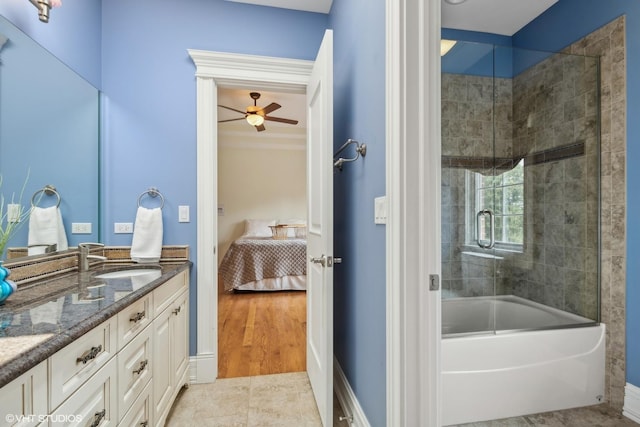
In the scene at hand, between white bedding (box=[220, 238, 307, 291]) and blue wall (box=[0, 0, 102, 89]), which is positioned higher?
blue wall (box=[0, 0, 102, 89])

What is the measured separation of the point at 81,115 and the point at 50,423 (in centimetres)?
183

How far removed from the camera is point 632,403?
1680mm

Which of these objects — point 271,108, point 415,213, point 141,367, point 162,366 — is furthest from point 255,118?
point 415,213

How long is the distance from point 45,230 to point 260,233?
4.20 metres

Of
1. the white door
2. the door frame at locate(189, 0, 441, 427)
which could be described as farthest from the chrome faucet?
the door frame at locate(189, 0, 441, 427)

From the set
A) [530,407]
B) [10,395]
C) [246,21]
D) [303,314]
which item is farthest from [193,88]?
[530,407]

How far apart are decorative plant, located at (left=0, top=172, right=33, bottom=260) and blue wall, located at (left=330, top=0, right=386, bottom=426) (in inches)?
65.0

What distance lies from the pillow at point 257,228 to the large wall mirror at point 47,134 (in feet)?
12.3

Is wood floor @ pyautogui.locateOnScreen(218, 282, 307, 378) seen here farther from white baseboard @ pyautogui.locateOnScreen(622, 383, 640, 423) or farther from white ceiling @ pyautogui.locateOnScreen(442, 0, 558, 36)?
white ceiling @ pyautogui.locateOnScreen(442, 0, 558, 36)

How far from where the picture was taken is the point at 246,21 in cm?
222

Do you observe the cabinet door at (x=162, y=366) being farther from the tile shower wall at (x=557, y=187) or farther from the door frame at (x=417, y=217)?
the tile shower wall at (x=557, y=187)

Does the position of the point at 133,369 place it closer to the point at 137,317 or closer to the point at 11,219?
the point at 137,317

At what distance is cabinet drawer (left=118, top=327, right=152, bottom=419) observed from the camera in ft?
3.65

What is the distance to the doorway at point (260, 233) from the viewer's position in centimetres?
258
